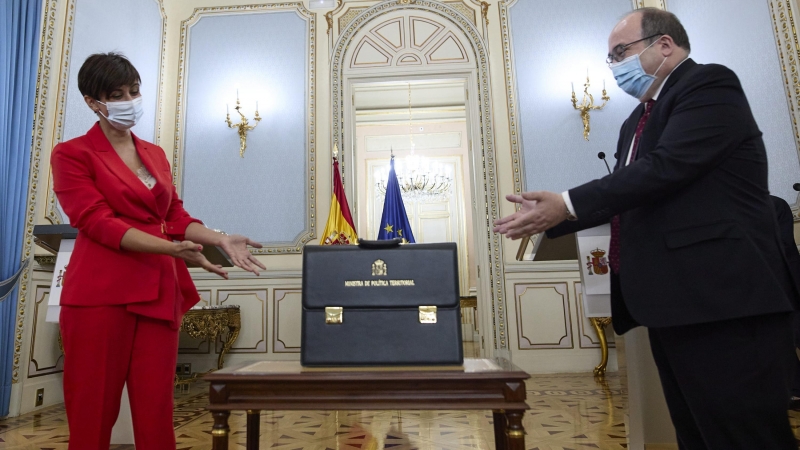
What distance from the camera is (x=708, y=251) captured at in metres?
1.00

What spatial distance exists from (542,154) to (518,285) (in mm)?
1267

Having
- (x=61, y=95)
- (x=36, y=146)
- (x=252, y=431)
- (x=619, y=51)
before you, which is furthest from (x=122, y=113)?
(x=61, y=95)

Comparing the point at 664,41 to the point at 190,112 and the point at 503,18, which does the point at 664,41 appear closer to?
the point at 503,18

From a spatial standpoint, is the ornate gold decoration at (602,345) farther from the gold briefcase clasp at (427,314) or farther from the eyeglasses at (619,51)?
the gold briefcase clasp at (427,314)

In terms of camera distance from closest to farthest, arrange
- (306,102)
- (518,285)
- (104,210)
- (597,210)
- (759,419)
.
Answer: (759,419), (597,210), (104,210), (518,285), (306,102)

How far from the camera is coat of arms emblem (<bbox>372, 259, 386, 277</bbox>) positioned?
1112 millimetres

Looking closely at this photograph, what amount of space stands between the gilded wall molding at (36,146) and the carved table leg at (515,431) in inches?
133

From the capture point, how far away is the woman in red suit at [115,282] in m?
1.13

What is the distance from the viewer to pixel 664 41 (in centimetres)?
128

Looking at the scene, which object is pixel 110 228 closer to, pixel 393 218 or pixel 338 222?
pixel 338 222

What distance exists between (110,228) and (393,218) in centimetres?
414

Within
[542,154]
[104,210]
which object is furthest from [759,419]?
[542,154]

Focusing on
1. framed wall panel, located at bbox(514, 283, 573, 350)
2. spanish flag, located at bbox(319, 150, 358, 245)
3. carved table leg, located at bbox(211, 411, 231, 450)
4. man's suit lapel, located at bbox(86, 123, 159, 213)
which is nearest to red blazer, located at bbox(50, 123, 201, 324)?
man's suit lapel, located at bbox(86, 123, 159, 213)

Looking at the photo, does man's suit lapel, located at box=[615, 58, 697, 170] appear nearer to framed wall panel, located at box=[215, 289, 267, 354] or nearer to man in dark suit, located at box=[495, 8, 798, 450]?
man in dark suit, located at box=[495, 8, 798, 450]
